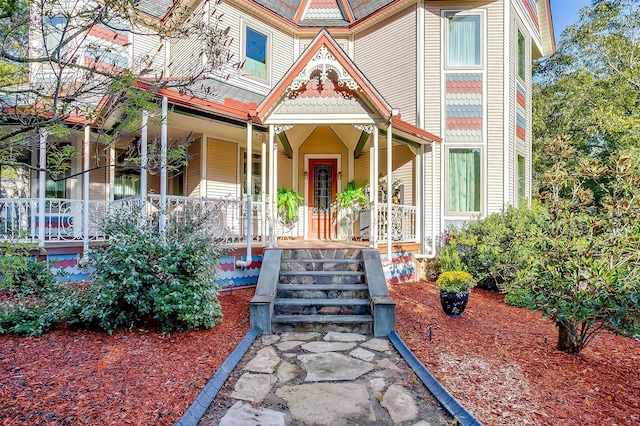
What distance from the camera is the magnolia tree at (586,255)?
3.32 m

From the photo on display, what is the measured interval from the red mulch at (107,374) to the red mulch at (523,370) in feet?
7.78

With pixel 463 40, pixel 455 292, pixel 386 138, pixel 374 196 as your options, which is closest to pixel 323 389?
pixel 455 292

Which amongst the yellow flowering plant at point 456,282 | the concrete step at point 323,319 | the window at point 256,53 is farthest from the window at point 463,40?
the concrete step at point 323,319

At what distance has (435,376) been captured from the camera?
136 inches

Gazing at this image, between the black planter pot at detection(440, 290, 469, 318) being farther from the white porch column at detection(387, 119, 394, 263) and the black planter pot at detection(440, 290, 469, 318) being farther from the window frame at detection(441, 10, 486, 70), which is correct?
the window frame at detection(441, 10, 486, 70)

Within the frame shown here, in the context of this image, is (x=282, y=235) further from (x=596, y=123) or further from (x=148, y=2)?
(x=596, y=123)

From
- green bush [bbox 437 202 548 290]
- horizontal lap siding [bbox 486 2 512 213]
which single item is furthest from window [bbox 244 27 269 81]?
green bush [bbox 437 202 548 290]

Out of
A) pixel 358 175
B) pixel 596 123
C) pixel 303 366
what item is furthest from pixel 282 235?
pixel 596 123

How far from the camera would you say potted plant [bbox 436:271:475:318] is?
217 inches

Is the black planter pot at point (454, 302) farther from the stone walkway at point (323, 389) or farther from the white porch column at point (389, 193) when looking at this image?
the white porch column at point (389, 193)

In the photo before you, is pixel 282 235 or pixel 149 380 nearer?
pixel 149 380

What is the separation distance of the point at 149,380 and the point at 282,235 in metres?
6.77

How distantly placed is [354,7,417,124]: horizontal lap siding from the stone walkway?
24.9 ft

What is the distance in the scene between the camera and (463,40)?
9773mm
